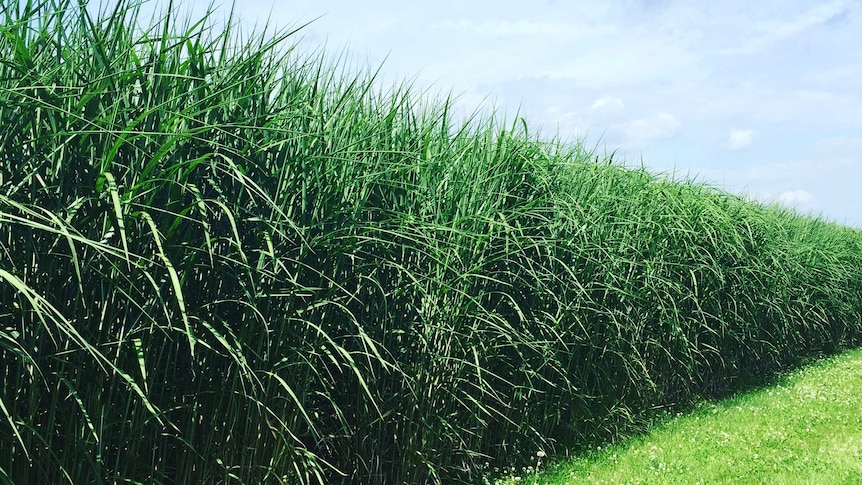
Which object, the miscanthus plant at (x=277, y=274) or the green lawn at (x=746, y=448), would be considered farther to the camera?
the green lawn at (x=746, y=448)

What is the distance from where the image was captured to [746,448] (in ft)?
18.4

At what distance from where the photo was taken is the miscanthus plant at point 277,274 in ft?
7.86

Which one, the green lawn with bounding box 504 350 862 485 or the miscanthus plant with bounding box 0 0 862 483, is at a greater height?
the miscanthus plant with bounding box 0 0 862 483

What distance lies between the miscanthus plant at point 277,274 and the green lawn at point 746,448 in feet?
0.98

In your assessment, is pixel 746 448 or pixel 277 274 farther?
pixel 746 448

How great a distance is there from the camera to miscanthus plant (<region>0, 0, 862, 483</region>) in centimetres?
239

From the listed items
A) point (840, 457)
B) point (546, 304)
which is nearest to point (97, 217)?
point (546, 304)

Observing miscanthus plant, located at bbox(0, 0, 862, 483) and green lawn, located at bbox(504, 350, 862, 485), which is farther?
green lawn, located at bbox(504, 350, 862, 485)

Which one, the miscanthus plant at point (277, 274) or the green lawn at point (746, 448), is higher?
the miscanthus plant at point (277, 274)

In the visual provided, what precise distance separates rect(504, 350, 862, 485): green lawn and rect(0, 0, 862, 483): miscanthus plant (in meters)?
0.30

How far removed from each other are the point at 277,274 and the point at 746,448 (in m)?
4.02

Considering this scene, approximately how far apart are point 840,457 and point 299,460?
13.0ft

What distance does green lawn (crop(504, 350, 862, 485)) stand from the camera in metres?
4.87

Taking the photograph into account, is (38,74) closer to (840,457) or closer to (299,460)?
(299,460)
